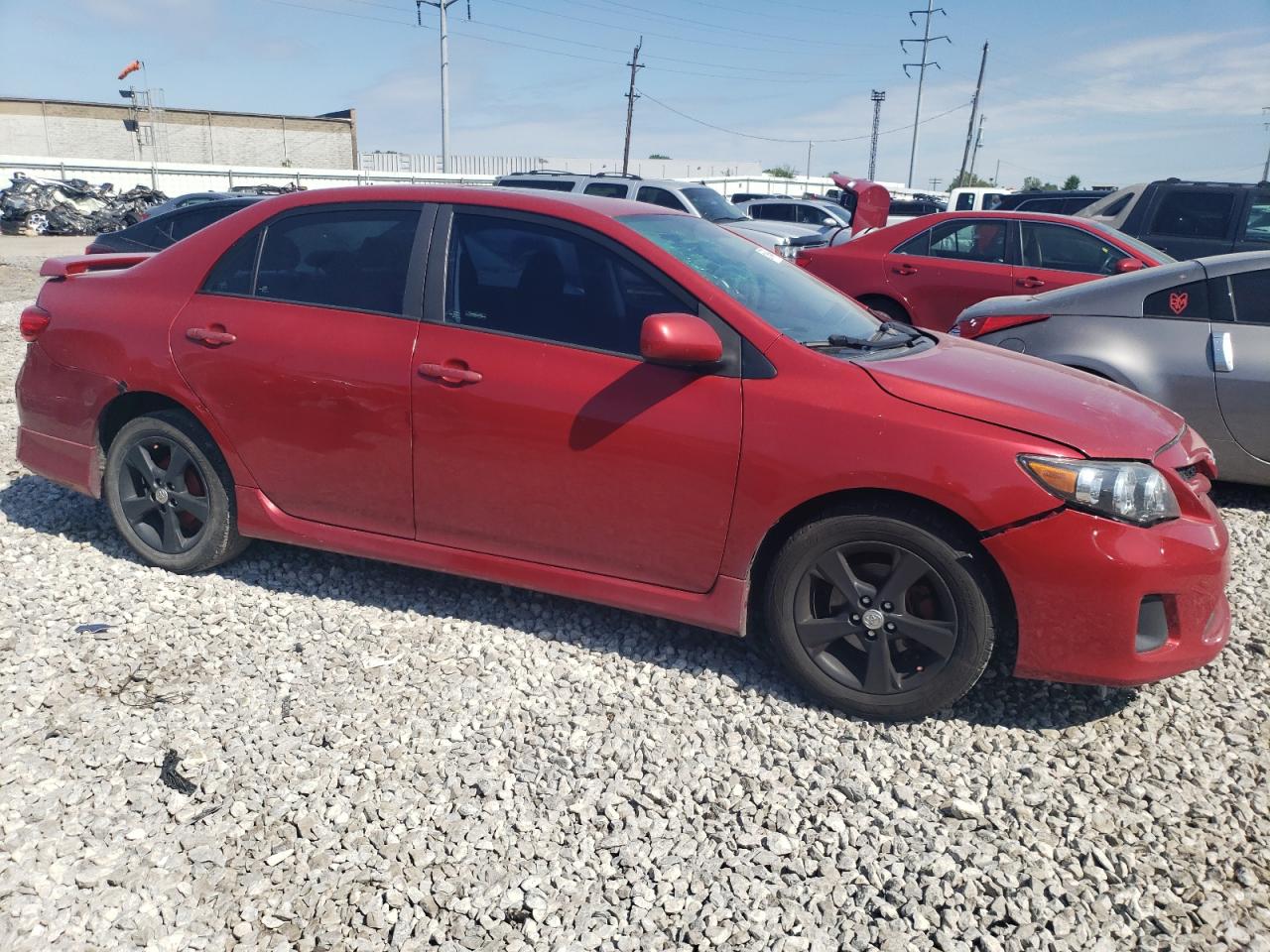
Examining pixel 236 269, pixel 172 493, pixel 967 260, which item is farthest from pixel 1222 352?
pixel 172 493

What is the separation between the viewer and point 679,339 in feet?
10.3

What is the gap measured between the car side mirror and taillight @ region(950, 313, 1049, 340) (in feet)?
10.4

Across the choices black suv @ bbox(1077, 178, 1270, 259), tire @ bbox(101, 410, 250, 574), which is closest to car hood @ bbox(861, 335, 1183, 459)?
tire @ bbox(101, 410, 250, 574)

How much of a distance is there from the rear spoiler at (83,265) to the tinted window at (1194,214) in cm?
1109

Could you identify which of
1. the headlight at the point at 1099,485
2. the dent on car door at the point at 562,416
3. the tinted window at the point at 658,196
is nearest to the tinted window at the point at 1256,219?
the tinted window at the point at 658,196

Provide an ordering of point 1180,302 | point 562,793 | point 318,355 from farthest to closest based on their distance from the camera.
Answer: point 1180,302
point 318,355
point 562,793

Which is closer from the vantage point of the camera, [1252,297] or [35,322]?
[35,322]

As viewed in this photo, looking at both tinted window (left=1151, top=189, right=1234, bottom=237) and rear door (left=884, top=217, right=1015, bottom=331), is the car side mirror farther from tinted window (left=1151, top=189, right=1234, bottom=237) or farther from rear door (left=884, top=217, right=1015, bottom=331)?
tinted window (left=1151, top=189, right=1234, bottom=237)

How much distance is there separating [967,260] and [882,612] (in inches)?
254

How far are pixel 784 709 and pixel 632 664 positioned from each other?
62 centimetres

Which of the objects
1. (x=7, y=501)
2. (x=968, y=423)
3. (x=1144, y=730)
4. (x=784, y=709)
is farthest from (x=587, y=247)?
(x=7, y=501)

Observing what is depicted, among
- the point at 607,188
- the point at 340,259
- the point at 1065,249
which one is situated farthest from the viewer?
the point at 607,188

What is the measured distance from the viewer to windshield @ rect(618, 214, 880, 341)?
3.57 meters

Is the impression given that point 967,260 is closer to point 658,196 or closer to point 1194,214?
point 1194,214
